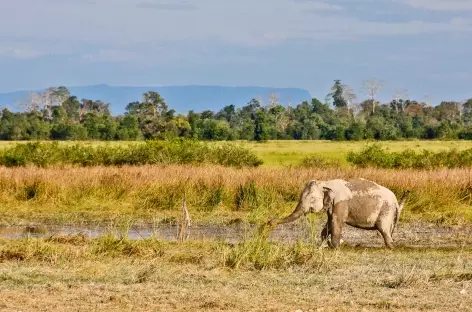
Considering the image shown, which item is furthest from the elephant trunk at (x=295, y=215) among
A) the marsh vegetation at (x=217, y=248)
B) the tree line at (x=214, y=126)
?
the tree line at (x=214, y=126)

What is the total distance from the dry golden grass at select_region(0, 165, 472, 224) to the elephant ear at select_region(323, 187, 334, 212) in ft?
18.4

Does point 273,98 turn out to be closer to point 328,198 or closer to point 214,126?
point 214,126

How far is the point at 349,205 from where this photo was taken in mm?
Answer: 17656

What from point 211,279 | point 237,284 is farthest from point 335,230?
point 237,284

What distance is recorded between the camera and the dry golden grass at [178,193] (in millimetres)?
23984

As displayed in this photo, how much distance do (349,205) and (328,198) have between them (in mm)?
442

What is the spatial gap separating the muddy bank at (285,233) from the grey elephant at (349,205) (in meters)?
0.63

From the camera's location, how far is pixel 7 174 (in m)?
26.7

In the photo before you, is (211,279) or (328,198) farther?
(328,198)

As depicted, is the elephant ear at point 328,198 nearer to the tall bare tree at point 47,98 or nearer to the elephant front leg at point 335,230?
the elephant front leg at point 335,230

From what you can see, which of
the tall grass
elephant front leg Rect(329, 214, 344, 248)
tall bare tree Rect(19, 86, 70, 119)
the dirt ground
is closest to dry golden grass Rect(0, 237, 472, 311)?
the dirt ground

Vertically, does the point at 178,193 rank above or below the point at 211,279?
above

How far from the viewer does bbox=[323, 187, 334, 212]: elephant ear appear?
17.6 metres

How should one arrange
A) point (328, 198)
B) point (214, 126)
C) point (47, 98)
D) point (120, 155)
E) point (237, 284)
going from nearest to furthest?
1. point (237, 284)
2. point (328, 198)
3. point (120, 155)
4. point (214, 126)
5. point (47, 98)
